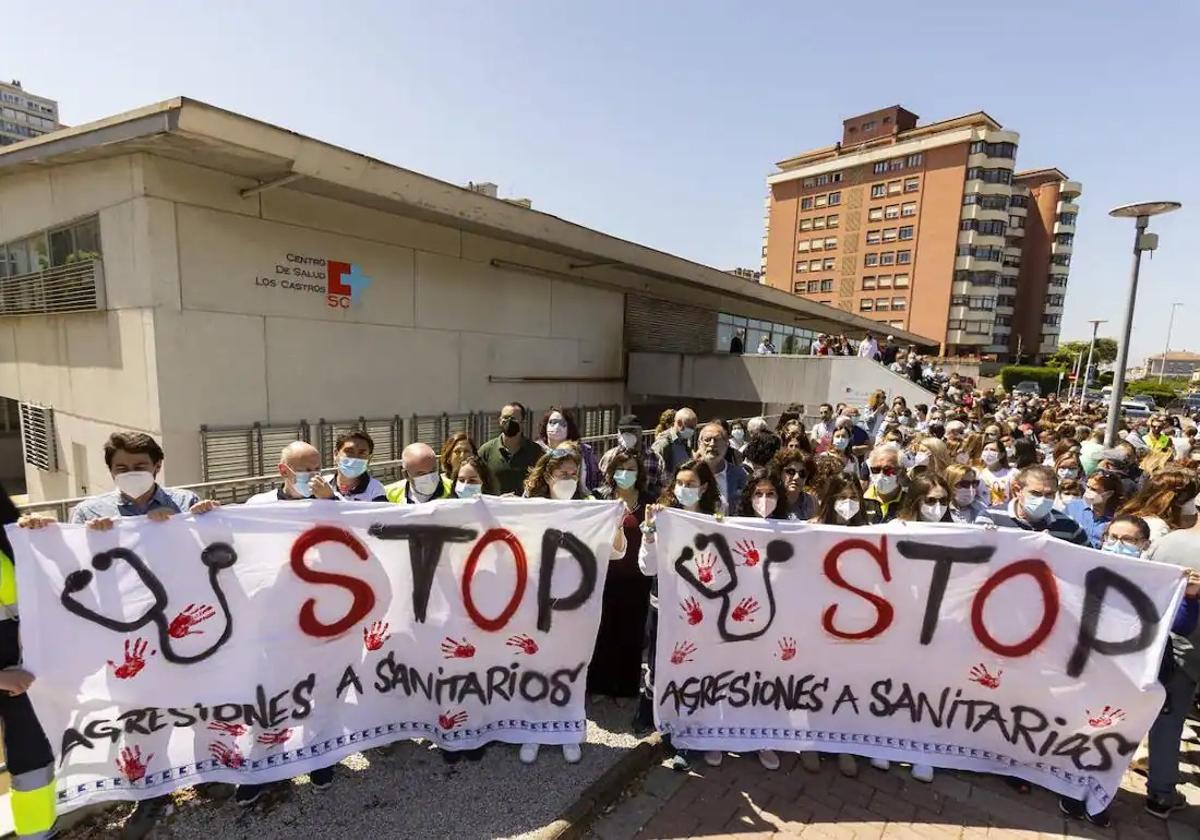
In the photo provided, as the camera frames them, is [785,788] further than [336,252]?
No

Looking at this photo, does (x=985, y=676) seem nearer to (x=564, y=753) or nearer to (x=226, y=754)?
(x=564, y=753)

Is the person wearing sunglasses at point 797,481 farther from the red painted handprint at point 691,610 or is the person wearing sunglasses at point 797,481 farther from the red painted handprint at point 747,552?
the red painted handprint at point 691,610

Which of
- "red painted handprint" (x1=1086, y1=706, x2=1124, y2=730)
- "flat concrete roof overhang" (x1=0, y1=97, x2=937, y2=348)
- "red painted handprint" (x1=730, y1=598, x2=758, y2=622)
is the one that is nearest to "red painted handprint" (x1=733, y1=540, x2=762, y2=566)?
"red painted handprint" (x1=730, y1=598, x2=758, y2=622)

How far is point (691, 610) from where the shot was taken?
10.9 ft

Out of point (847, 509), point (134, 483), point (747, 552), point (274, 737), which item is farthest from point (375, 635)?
point (847, 509)

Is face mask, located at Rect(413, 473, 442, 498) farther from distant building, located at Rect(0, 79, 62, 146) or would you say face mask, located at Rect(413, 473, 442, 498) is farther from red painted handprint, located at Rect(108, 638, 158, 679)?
distant building, located at Rect(0, 79, 62, 146)

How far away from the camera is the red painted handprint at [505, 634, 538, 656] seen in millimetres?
3273

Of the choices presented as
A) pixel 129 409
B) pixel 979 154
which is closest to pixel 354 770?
pixel 129 409

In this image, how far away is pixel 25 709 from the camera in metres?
2.48

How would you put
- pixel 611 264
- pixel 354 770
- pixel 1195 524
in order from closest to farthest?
pixel 354 770
pixel 1195 524
pixel 611 264

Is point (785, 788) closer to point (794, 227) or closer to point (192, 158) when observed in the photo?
point (192, 158)

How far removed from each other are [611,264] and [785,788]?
10710mm

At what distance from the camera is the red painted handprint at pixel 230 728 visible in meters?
2.80

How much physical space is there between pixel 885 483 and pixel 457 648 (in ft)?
11.5
